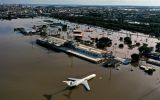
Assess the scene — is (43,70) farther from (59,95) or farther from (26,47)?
(26,47)

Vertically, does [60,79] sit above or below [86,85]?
below

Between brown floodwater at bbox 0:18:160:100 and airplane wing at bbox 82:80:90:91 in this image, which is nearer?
brown floodwater at bbox 0:18:160:100

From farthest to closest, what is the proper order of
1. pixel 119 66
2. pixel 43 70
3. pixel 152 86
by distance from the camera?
pixel 119 66 → pixel 43 70 → pixel 152 86

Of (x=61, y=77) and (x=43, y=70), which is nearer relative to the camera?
(x=61, y=77)

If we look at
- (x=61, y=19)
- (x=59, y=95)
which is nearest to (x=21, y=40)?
(x=59, y=95)

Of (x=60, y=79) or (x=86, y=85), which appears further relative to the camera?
(x=60, y=79)

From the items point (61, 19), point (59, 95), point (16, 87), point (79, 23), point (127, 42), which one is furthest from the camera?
point (61, 19)

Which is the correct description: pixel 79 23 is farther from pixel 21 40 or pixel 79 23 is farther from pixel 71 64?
pixel 71 64

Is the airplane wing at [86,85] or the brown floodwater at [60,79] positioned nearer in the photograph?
the brown floodwater at [60,79]
